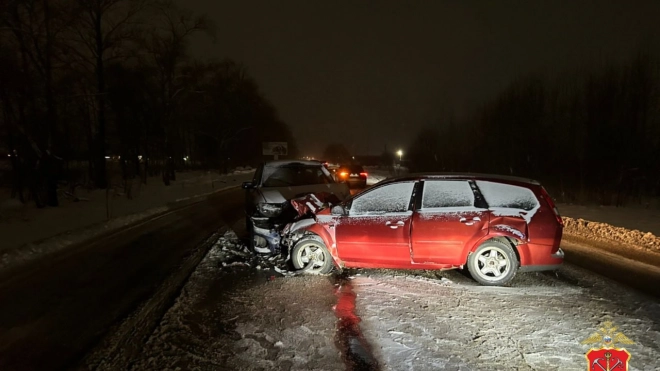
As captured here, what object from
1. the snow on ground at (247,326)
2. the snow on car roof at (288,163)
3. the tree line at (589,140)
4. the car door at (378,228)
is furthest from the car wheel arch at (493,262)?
the tree line at (589,140)

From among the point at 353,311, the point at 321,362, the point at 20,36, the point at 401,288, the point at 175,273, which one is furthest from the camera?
the point at 20,36

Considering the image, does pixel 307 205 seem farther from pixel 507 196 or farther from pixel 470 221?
pixel 507 196

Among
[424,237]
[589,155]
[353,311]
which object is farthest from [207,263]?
[589,155]

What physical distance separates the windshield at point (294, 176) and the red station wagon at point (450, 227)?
325cm

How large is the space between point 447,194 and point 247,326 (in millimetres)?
3522

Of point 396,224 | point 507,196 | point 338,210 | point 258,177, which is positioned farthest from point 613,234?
point 258,177

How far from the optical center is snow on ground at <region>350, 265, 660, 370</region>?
379cm

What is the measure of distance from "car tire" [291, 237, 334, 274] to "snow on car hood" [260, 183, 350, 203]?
1.60m

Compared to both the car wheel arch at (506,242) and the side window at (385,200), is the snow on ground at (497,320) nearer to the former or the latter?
the car wheel arch at (506,242)

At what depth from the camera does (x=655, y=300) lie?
5.25 metres

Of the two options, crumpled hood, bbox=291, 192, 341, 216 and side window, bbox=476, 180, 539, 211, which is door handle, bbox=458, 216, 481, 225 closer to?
side window, bbox=476, 180, 539, 211

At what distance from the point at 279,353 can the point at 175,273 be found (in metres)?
3.66

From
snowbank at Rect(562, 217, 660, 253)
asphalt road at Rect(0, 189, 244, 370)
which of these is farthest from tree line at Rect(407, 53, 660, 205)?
asphalt road at Rect(0, 189, 244, 370)

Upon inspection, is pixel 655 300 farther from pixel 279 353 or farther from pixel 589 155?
pixel 589 155
